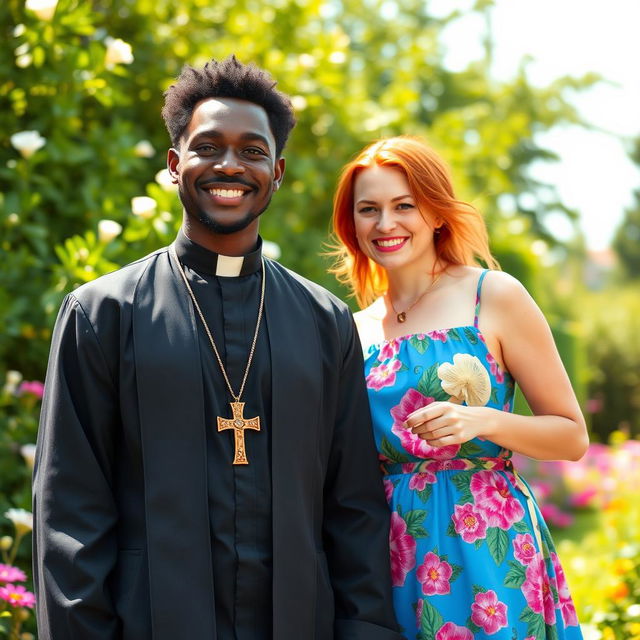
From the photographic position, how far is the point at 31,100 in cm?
457

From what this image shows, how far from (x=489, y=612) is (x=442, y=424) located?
0.57m

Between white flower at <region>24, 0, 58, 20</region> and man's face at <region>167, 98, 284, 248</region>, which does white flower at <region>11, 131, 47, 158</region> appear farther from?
man's face at <region>167, 98, 284, 248</region>

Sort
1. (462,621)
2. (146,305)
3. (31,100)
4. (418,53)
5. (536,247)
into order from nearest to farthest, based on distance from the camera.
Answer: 1. (146,305)
2. (462,621)
3. (31,100)
4. (418,53)
5. (536,247)

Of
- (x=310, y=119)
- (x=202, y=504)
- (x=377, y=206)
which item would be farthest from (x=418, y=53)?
(x=202, y=504)

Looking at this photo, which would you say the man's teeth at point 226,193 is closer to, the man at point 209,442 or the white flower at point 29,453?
the man at point 209,442

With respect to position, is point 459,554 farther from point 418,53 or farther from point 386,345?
point 418,53

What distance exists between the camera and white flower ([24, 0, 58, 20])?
167 inches

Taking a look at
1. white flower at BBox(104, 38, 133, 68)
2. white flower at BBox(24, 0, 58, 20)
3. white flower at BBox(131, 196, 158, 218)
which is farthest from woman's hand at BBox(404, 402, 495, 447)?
white flower at BBox(24, 0, 58, 20)

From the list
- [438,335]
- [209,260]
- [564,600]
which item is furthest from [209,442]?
[564,600]

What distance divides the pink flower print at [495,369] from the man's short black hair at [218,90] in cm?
94

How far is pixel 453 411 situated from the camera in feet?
8.50

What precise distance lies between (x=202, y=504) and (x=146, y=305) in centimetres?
53

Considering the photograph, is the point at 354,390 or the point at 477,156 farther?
the point at 477,156

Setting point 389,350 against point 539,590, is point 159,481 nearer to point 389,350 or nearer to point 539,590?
point 389,350
